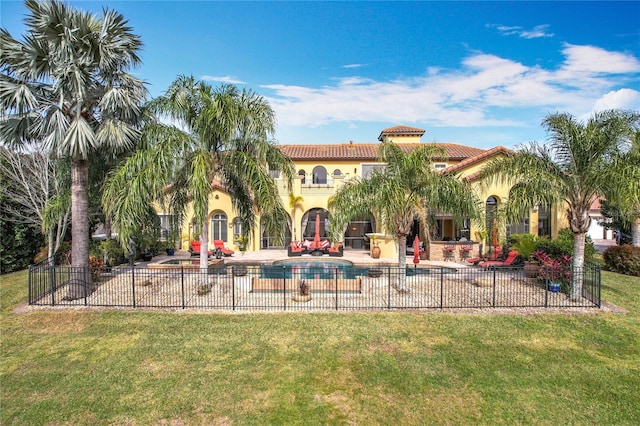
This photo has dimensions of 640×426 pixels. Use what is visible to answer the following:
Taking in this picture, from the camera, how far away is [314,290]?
45.6ft

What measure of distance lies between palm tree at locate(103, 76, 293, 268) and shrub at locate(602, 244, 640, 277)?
17985 mm

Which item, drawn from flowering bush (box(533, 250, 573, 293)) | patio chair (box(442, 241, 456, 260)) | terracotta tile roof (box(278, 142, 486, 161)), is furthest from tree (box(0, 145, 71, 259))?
flowering bush (box(533, 250, 573, 293))

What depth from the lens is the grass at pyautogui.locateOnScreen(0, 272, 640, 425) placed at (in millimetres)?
5977

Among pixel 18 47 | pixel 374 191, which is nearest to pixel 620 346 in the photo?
pixel 374 191

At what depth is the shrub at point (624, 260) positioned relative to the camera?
17.6 m

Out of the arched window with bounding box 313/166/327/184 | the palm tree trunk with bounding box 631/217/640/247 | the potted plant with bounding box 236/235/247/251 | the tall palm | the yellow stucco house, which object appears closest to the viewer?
the tall palm

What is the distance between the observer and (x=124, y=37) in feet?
43.2

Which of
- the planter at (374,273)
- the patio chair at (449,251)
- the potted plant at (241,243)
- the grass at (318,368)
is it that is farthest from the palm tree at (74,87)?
the patio chair at (449,251)

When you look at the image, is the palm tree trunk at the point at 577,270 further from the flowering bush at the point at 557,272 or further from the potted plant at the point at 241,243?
the potted plant at the point at 241,243

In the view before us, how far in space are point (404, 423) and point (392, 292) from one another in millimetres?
8530

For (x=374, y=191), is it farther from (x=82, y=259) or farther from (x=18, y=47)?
(x=18, y=47)

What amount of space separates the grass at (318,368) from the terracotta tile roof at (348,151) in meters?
20.7

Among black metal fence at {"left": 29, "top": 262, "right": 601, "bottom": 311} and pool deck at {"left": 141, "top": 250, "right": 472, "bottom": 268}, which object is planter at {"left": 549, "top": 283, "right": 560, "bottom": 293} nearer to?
black metal fence at {"left": 29, "top": 262, "right": 601, "bottom": 311}

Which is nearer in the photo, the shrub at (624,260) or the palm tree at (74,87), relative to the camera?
the palm tree at (74,87)
